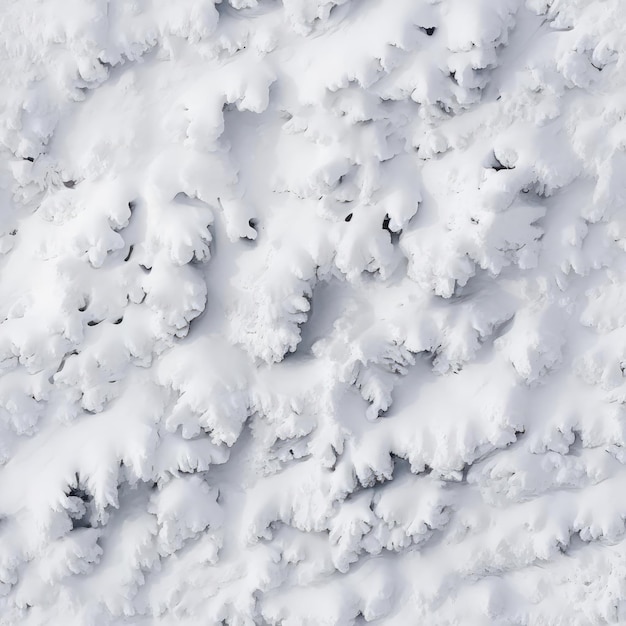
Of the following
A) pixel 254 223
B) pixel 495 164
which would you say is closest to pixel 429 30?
pixel 495 164

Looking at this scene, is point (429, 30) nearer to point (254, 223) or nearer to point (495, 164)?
point (495, 164)

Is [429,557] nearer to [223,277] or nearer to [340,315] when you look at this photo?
[340,315]

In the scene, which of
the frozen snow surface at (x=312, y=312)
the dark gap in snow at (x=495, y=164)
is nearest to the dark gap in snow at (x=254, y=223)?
the frozen snow surface at (x=312, y=312)

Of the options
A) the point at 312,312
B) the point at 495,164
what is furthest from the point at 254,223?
the point at 495,164

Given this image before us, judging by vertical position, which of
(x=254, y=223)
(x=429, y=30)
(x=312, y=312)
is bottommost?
(x=312, y=312)

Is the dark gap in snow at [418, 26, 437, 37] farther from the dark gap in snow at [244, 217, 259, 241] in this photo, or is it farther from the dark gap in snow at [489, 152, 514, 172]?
the dark gap in snow at [244, 217, 259, 241]

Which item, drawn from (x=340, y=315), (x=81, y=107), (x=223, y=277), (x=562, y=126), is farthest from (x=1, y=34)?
(x=562, y=126)

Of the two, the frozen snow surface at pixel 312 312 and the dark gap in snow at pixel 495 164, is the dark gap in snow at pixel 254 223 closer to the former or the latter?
the frozen snow surface at pixel 312 312

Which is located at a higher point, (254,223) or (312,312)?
(254,223)
